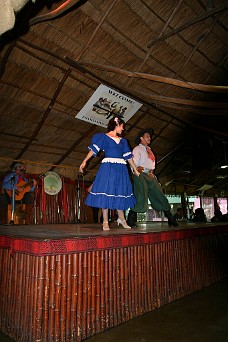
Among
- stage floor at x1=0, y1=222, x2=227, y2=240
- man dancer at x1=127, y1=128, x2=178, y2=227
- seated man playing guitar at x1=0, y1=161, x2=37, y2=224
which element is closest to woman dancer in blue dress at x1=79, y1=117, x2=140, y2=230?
stage floor at x1=0, y1=222, x2=227, y2=240

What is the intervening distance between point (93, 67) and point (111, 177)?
291cm

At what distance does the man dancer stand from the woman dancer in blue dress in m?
0.40

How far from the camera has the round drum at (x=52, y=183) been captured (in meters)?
7.09

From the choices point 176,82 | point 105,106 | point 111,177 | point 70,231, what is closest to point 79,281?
point 70,231

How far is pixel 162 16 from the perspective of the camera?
5062mm

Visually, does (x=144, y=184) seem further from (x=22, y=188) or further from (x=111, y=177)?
(x=22, y=188)

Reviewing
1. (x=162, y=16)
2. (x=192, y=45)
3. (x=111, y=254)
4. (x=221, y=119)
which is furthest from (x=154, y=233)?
(x=221, y=119)

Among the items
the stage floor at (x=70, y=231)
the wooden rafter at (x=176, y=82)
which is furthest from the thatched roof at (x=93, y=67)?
the stage floor at (x=70, y=231)

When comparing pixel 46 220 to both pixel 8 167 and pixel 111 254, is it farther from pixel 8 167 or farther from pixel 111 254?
pixel 111 254

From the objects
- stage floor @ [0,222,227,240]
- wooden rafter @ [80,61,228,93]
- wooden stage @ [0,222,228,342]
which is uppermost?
wooden rafter @ [80,61,228,93]

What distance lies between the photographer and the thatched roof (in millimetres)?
4531

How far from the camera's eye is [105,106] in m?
6.21

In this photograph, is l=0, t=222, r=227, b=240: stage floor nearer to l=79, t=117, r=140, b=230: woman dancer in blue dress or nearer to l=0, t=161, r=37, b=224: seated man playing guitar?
l=79, t=117, r=140, b=230: woman dancer in blue dress

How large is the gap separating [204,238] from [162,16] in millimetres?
4334
